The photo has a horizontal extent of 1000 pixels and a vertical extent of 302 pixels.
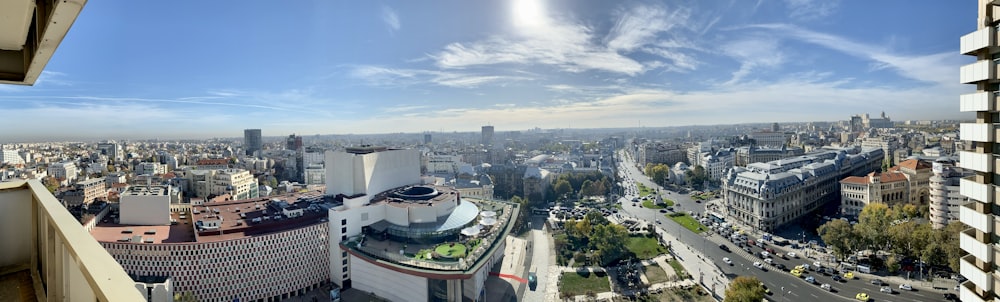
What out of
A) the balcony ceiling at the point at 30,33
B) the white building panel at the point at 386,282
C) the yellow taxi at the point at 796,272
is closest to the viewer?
the balcony ceiling at the point at 30,33

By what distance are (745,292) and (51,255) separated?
9426 millimetres

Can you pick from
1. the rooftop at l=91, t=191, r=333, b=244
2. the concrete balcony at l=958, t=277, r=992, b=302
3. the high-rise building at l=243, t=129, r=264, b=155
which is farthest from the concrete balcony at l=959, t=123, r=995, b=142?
the high-rise building at l=243, t=129, r=264, b=155

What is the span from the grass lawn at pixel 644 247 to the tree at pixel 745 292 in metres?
3.17

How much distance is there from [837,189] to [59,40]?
22.8 meters

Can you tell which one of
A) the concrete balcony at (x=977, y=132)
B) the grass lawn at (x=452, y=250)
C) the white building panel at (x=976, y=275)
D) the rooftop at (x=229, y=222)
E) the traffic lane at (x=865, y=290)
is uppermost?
the concrete balcony at (x=977, y=132)

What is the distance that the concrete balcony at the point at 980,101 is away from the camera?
2332mm

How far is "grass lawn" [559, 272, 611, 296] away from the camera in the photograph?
980 cm

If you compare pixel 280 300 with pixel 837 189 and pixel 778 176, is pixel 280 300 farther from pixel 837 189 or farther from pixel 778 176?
pixel 837 189

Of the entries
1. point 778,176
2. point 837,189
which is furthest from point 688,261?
point 837,189


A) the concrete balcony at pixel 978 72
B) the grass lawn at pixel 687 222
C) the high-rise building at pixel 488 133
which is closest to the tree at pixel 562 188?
the grass lawn at pixel 687 222

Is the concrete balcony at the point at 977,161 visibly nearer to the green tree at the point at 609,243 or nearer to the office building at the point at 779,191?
the green tree at the point at 609,243

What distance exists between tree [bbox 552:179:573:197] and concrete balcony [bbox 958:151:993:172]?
17.3m

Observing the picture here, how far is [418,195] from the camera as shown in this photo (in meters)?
12.2

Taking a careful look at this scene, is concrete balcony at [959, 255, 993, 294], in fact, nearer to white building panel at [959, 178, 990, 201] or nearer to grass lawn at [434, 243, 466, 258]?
white building panel at [959, 178, 990, 201]
